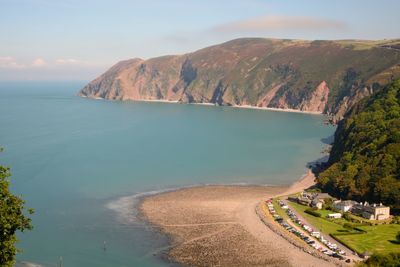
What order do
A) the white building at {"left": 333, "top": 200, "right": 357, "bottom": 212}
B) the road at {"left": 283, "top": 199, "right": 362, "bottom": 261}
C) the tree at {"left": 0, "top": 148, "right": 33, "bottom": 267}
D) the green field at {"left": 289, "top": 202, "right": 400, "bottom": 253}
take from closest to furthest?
1. the tree at {"left": 0, "top": 148, "right": 33, "bottom": 267}
2. the road at {"left": 283, "top": 199, "right": 362, "bottom": 261}
3. the green field at {"left": 289, "top": 202, "right": 400, "bottom": 253}
4. the white building at {"left": 333, "top": 200, "right": 357, "bottom": 212}

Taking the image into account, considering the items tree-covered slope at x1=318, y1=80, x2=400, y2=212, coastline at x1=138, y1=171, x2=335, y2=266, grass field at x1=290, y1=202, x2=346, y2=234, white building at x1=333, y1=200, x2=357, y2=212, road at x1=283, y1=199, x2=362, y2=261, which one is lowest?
coastline at x1=138, y1=171, x2=335, y2=266

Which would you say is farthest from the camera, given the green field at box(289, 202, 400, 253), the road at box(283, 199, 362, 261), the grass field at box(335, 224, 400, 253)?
the green field at box(289, 202, 400, 253)

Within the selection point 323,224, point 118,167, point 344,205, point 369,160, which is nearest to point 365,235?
point 323,224

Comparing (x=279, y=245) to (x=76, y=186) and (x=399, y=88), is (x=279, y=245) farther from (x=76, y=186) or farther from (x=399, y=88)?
(x=399, y=88)

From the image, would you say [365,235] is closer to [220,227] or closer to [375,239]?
[375,239]

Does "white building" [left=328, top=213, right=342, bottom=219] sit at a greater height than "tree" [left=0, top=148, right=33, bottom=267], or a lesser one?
lesser

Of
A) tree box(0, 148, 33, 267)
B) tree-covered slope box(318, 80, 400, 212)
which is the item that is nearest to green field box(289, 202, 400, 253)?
tree-covered slope box(318, 80, 400, 212)

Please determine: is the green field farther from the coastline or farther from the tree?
the tree

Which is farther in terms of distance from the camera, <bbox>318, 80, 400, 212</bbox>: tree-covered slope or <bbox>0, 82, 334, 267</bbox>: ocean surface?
<bbox>318, 80, 400, 212</bbox>: tree-covered slope

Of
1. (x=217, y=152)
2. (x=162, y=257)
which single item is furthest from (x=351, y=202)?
(x=217, y=152)

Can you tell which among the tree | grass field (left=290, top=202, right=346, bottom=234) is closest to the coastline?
grass field (left=290, top=202, right=346, bottom=234)
